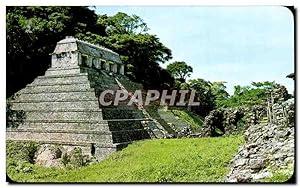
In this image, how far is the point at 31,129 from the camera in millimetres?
9867

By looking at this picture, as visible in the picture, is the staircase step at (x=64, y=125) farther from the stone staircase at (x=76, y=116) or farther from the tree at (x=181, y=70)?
the tree at (x=181, y=70)

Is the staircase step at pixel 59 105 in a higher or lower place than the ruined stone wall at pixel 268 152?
higher

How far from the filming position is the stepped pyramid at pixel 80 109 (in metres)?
9.58

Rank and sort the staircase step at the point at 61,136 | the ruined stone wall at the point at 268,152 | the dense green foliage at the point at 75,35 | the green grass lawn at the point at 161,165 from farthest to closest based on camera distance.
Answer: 1. the staircase step at the point at 61,136
2. the dense green foliage at the point at 75,35
3. the green grass lawn at the point at 161,165
4. the ruined stone wall at the point at 268,152

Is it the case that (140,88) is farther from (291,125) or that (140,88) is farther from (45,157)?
(291,125)

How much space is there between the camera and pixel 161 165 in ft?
26.6

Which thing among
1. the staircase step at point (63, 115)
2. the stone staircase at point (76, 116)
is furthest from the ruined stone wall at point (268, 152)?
the staircase step at point (63, 115)

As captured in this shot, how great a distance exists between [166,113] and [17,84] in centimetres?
238

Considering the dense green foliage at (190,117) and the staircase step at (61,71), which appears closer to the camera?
the dense green foliage at (190,117)

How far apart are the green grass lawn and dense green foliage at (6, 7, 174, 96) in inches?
37.3

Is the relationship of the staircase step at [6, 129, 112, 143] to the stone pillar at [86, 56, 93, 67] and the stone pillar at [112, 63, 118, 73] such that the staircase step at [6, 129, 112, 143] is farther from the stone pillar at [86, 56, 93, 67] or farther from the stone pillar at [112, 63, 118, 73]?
the stone pillar at [86, 56, 93, 67]

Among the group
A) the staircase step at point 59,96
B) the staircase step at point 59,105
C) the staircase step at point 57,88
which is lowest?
the staircase step at point 59,105

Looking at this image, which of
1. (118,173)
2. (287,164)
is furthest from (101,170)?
(287,164)

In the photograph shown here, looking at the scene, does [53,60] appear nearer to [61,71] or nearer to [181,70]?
[61,71]
